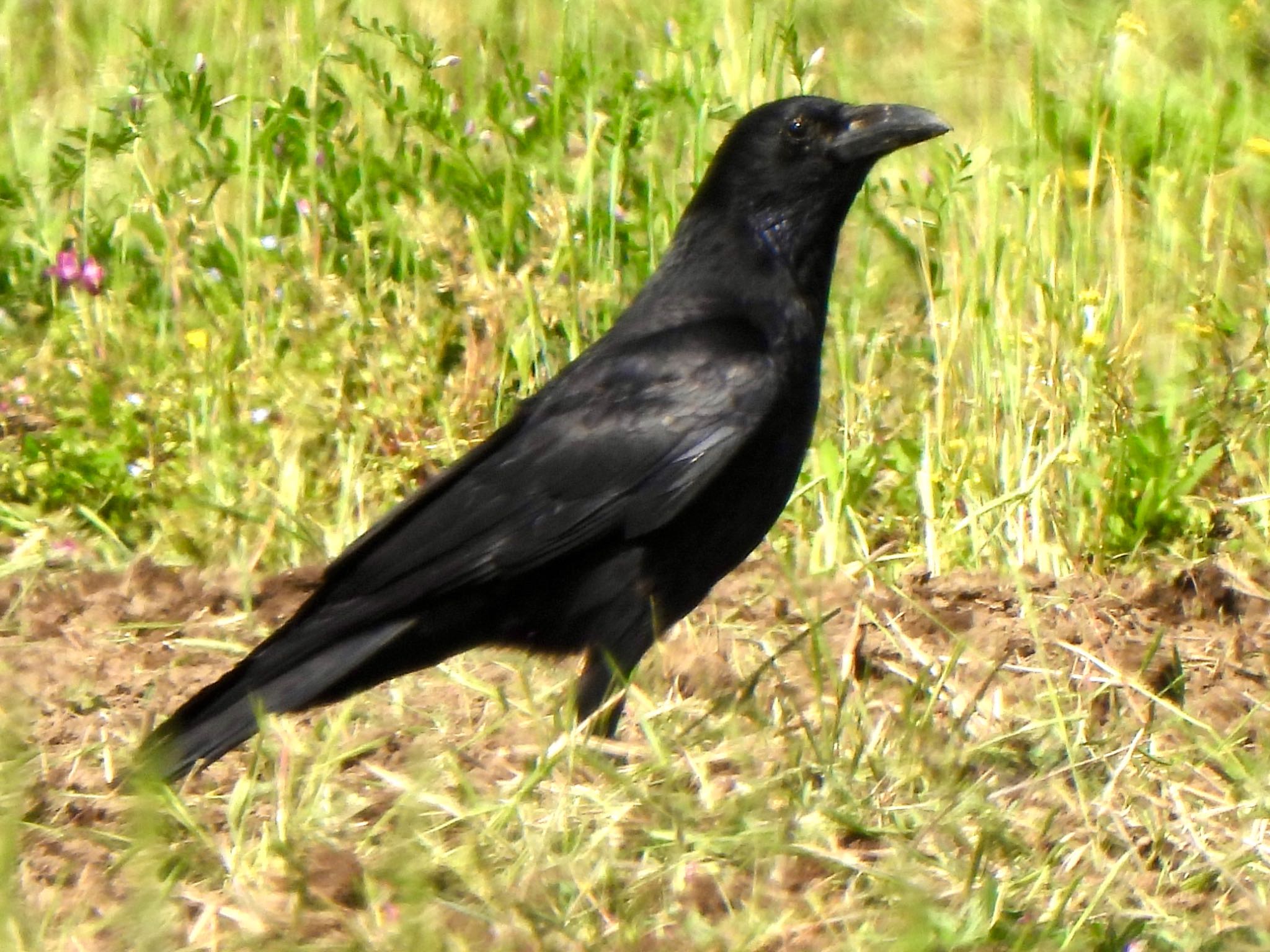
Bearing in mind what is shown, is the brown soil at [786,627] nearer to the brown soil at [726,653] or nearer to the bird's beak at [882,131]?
the brown soil at [726,653]

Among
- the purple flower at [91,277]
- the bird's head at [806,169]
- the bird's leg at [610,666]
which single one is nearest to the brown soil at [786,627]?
the bird's leg at [610,666]

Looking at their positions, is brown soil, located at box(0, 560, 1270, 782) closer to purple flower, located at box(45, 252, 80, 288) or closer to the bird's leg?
the bird's leg

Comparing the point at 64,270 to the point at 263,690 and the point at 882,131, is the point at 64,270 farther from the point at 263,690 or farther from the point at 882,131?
the point at 882,131

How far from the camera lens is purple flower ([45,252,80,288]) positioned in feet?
18.5

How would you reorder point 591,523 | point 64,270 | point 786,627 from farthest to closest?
1. point 64,270
2. point 786,627
3. point 591,523

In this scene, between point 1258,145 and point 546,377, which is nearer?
point 546,377

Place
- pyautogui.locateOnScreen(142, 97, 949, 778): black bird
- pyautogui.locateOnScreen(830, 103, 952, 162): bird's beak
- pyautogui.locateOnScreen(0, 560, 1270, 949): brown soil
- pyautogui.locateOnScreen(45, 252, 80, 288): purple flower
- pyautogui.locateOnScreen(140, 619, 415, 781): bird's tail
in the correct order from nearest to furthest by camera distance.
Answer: pyautogui.locateOnScreen(140, 619, 415, 781): bird's tail → pyautogui.locateOnScreen(0, 560, 1270, 949): brown soil → pyautogui.locateOnScreen(142, 97, 949, 778): black bird → pyautogui.locateOnScreen(830, 103, 952, 162): bird's beak → pyautogui.locateOnScreen(45, 252, 80, 288): purple flower

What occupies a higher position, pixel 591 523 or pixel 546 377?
pixel 591 523

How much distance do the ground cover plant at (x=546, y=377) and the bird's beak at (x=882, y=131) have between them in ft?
1.37

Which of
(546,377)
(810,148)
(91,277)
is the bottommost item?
(546,377)

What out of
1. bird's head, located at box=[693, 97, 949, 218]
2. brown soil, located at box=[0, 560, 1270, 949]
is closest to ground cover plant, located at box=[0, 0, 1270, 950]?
brown soil, located at box=[0, 560, 1270, 949]

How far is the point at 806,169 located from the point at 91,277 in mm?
2338

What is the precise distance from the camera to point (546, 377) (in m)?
5.39

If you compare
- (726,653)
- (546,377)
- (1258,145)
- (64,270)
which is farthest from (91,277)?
(1258,145)
